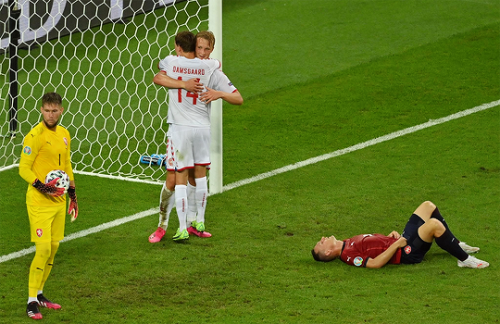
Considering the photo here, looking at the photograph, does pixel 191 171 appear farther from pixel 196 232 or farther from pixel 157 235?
pixel 157 235

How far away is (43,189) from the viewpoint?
19.1 ft

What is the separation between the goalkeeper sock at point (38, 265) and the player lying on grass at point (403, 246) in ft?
7.50

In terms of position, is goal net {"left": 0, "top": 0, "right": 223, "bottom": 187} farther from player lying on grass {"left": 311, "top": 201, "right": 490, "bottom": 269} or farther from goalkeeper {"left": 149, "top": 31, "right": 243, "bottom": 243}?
player lying on grass {"left": 311, "top": 201, "right": 490, "bottom": 269}

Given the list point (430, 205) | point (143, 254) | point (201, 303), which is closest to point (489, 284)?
point (430, 205)

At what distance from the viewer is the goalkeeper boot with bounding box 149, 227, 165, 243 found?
7496 millimetres

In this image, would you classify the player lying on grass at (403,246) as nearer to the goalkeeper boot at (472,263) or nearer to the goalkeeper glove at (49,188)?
the goalkeeper boot at (472,263)

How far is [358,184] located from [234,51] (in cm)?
496

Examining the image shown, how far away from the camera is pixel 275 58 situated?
1305 centimetres

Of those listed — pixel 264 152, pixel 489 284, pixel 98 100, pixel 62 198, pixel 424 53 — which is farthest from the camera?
pixel 424 53

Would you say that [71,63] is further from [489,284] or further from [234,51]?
[489,284]

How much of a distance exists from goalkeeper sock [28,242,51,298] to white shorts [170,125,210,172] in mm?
1885

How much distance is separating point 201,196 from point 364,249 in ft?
5.42

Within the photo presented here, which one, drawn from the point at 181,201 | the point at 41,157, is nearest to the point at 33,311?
the point at 41,157

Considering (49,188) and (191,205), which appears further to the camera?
(191,205)
